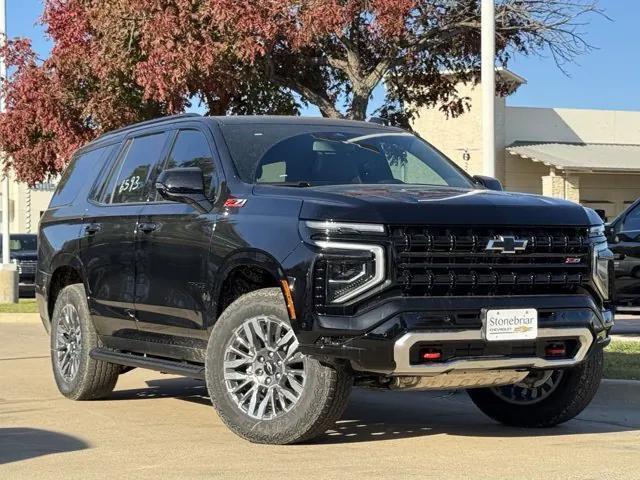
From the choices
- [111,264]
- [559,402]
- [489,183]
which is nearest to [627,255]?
[489,183]

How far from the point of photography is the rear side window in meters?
9.95

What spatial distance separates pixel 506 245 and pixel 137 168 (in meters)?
3.23

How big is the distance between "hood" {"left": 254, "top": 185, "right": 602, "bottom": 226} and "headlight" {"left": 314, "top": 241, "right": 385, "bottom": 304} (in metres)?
0.16

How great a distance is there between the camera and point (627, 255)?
15.4 metres

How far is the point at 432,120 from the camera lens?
1423 inches

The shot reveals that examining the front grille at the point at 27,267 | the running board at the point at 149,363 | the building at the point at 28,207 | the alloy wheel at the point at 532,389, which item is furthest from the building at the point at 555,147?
the building at the point at 28,207

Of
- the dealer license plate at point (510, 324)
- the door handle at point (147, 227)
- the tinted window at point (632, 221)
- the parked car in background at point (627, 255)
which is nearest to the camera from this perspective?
the dealer license plate at point (510, 324)

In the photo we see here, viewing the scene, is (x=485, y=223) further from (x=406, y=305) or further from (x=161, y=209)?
(x=161, y=209)

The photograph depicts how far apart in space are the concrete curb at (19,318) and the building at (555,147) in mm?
16407

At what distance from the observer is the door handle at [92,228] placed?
9.24 metres

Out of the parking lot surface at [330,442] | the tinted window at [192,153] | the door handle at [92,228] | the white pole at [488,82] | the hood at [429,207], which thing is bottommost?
the parking lot surface at [330,442]

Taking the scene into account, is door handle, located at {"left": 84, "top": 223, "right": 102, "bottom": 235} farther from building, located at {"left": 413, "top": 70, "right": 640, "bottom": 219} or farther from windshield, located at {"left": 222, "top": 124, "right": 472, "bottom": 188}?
building, located at {"left": 413, "top": 70, "right": 640, "bottom": 219}

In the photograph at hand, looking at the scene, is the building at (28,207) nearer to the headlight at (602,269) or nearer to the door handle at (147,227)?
the door handle at (147,227)

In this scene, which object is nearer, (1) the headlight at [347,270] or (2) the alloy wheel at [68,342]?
(1) the headlight at [347,270]
